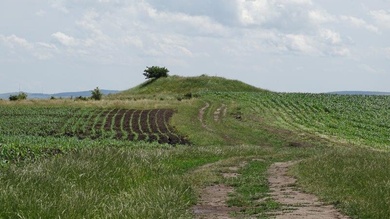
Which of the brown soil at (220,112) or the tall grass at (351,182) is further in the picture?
the brown soil at (220,112)

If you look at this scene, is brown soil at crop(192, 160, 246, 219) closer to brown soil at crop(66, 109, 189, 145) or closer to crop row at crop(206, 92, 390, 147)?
brown soil at crop(66, 109, 189, 145)

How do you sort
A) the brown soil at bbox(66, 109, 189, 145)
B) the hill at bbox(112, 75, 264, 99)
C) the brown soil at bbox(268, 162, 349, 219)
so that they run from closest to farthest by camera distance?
the brown soil at bbox(268, 162, 349, 219) → the brown soil at bbox(66, 109, 189, 145) → the hill at bbox(112, 75, 264, 99)

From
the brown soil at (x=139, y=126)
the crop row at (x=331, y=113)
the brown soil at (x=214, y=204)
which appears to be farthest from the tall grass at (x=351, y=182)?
the crop row at (x=331, y=113)

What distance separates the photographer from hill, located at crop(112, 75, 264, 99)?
104062 millimetres

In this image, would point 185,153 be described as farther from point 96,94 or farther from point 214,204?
point 96,94

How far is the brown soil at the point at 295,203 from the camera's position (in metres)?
14.4

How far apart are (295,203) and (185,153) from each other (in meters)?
17.5

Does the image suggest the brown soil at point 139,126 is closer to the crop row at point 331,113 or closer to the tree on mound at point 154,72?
the crop row at point 331,113

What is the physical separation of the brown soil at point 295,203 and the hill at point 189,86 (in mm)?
78717

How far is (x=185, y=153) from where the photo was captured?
1325 inches

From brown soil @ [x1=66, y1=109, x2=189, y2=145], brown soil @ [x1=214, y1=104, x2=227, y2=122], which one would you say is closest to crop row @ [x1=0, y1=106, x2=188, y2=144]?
brown soil @ [x1=66, y1=109, x2=189, y2=145]

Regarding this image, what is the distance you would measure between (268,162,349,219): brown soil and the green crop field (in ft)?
0.94

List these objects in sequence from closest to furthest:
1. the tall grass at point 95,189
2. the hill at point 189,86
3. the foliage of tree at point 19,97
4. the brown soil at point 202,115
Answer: the tall grass at point 95,189, the brown soil at point 202,115, the foliage of tree at point 19,97, the hill at point 189,86

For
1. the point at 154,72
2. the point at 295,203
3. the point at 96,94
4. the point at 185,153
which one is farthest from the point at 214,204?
the point at 154,72
